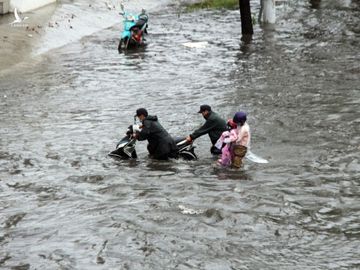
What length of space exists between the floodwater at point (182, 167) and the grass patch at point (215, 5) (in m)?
12.8

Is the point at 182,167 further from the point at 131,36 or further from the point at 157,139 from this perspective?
the point at 131,36

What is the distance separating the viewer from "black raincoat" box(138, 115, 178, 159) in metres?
11.5

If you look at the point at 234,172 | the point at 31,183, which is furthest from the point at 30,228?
the point at 234,172

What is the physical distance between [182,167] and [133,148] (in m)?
1.21

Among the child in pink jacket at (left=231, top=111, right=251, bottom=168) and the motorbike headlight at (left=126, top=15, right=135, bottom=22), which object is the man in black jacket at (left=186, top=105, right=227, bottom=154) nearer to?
the child in pink jacket at (left=231, top=111, right=251, bottom=168)

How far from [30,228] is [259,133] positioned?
667cm

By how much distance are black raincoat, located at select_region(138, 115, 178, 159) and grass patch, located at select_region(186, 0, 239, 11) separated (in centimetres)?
2625

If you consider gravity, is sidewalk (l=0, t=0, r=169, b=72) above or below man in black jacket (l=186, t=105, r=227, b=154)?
above

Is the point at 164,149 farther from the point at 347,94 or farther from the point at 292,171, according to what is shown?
the point at 347,94

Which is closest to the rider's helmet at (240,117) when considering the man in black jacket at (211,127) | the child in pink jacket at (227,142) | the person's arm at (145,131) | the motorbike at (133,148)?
the child in pink jacket at (227,142)

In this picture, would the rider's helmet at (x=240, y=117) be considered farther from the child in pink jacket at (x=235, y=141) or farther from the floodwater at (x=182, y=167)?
the floodwater at (x=182, y=167)

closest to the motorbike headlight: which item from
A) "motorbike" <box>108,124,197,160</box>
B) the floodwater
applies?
the floodwater

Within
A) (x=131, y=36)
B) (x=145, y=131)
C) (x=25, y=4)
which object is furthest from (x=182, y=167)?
(x=25, y=4)

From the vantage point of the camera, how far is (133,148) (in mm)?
12078
